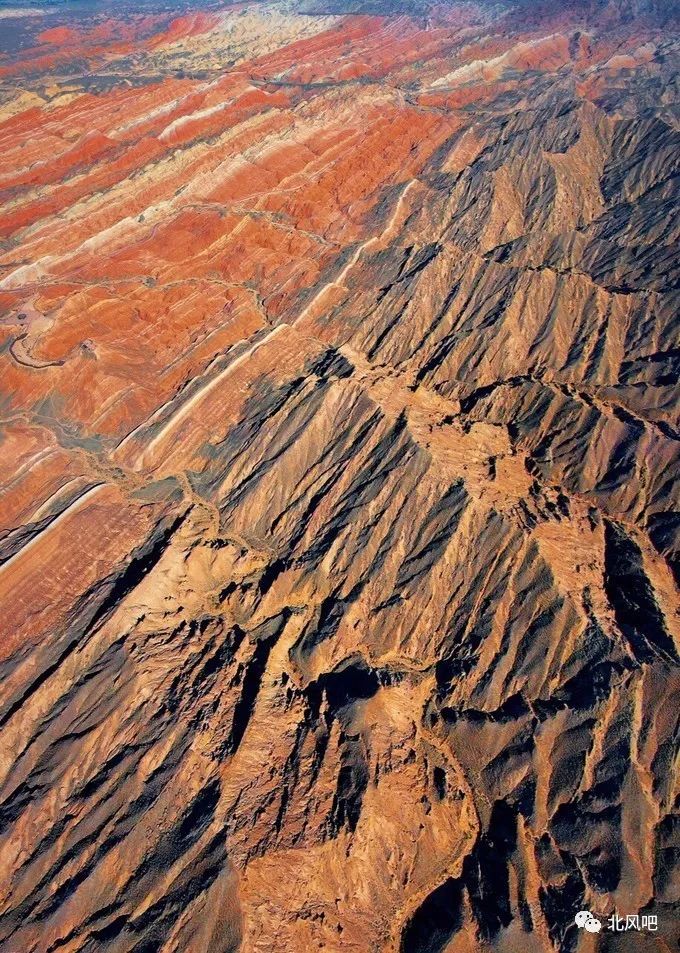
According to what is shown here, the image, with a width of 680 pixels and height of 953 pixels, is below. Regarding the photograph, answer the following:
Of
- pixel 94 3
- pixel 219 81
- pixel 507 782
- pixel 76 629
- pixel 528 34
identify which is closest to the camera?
pixel 507 782

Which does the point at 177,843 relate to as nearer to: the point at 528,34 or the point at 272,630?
the point at 272,630

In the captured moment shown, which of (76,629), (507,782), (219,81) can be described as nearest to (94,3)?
(219,81)

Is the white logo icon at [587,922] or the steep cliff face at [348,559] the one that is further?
the steep cliff face at [348,559]

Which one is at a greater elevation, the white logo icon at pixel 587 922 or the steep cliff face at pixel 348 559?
the steep cliff face at pixel 348 559

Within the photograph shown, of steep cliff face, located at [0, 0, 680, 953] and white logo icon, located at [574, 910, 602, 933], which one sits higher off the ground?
steep cliff face, located at [0, 0, 680, 953]
